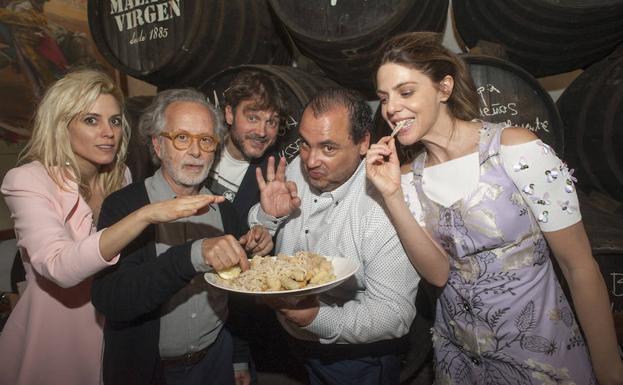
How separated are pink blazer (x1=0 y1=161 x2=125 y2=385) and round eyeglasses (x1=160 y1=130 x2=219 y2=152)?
1.45ft

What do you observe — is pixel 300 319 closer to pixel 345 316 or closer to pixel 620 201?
pixel 345 316

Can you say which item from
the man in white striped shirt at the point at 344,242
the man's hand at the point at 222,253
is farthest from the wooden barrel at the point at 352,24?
the man's hand at the point at 222,253

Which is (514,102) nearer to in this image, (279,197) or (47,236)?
(279,197)

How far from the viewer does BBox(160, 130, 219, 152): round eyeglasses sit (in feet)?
5.83

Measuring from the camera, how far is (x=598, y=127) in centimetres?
252

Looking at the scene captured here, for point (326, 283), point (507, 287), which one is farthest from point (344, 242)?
point (507, 287)

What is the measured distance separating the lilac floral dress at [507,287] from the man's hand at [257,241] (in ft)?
2.33

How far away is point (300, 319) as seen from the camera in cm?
146

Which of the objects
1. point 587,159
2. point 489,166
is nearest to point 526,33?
point 587,159

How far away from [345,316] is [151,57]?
2.34 m

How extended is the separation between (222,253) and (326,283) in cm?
35

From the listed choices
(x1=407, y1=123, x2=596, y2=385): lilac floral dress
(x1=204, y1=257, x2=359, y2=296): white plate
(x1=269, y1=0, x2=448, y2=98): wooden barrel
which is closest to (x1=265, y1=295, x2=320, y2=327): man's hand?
(x1=204, y1=257, x2=359, y2=296): white plate

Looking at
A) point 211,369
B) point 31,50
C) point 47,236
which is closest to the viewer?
point 47,236

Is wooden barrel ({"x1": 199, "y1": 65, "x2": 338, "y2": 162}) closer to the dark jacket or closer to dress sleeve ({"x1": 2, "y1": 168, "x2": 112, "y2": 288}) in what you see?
the dark jacket
